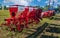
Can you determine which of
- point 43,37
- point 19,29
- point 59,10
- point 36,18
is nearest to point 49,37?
point 43,37

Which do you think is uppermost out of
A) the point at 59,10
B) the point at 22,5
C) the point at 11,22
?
the point at 22,5

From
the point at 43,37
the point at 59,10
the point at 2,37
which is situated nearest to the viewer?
the point at 2,37

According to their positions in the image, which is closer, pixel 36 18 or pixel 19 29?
pixel 19 29

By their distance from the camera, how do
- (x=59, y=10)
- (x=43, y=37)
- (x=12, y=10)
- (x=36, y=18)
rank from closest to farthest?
1. (x=43, y=37)
2. (x=12, y=10)
3. (x=36, y=18)
4. (x=59, y=10)

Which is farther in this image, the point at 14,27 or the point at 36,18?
the point at 36,18

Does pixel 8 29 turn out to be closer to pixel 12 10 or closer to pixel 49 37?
pixel 12 10

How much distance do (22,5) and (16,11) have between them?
23.7 inches

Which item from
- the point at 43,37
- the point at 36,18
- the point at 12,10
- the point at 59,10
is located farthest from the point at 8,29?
the point at 59,10

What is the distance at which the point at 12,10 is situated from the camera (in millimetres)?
11484

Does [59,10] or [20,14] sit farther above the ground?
[20,14]

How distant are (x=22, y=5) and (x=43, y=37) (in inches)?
91.7

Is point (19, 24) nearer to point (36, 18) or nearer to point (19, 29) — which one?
point (19, 29)

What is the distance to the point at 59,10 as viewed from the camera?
2036 inches

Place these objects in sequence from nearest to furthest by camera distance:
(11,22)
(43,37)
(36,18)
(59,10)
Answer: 1. (43,37)
2. (11,22)
3. (36,18)
4. (59,10)
